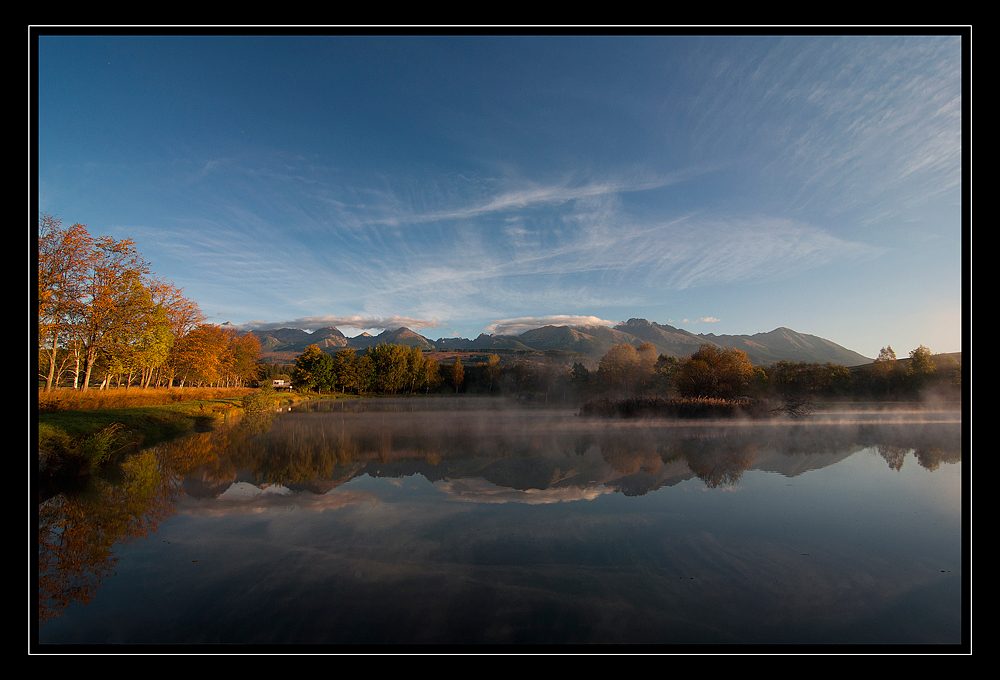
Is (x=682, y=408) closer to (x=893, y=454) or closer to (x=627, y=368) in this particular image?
(x=893, y=454)

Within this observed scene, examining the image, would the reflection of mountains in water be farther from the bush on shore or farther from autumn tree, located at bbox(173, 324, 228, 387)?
autumn tree, located at bbox(173, 324, 228, 387)

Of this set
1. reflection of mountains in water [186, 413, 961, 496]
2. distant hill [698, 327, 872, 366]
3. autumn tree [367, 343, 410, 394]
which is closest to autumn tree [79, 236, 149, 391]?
reflection of mountains in water [186, 413, 961, 496]

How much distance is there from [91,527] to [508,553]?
7.62 m

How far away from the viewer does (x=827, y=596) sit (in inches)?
171

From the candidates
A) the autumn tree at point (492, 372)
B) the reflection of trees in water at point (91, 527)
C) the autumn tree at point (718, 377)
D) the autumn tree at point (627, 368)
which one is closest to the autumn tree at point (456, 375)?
the autumn tree at point (492, 372)

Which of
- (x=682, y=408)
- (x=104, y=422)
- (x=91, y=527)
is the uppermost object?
(x=104, y=422)

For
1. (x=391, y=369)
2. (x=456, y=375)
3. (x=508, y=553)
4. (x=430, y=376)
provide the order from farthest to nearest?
1. (x=456, y=375)
2. (x=430, y=376)
3. (x=391, y=369)
4. (x=508, y=553)

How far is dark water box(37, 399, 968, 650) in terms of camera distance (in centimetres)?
376

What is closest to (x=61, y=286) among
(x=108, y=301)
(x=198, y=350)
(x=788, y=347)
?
(x=108, y=301)

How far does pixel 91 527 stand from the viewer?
6242 millimetres
